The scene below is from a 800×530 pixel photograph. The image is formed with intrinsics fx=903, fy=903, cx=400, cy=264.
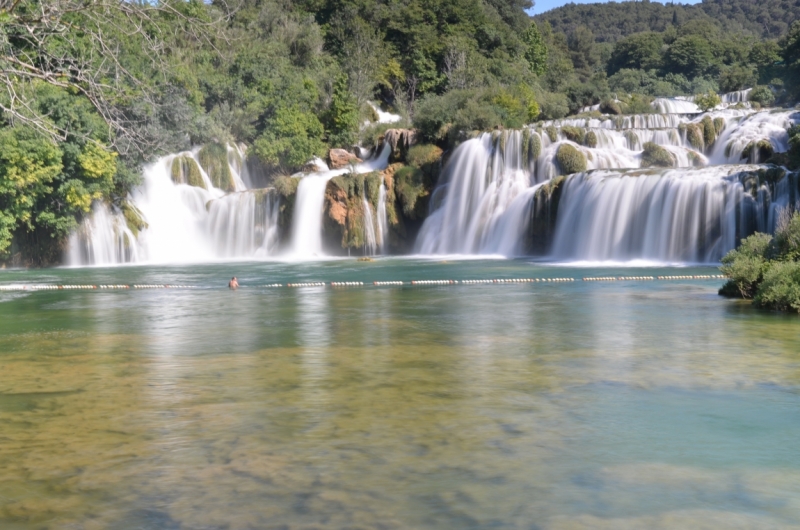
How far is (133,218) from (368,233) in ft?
34.4

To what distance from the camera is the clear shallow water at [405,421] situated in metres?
6.07

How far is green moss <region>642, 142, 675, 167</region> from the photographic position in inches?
1480

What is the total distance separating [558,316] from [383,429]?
870 centimetres

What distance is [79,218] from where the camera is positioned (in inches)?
1490

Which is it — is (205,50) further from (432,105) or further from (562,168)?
(562,168)

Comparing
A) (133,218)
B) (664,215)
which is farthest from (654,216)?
(133,218)

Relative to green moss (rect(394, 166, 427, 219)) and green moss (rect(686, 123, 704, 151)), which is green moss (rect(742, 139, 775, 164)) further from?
green moss (rect(394, 166, 427, 219))

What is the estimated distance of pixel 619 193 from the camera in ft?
106

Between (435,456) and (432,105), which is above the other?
(432,105)

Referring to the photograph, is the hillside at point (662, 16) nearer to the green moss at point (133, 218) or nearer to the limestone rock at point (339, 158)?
the limestone rock at point (339, 158)

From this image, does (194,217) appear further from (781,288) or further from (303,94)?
(781,288)

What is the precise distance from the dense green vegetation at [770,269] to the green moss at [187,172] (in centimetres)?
2985

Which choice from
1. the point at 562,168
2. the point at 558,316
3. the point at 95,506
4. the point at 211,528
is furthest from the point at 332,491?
the point at 562,168

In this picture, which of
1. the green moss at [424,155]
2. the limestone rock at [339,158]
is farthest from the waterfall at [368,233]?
the limestone rock at [339,158]
